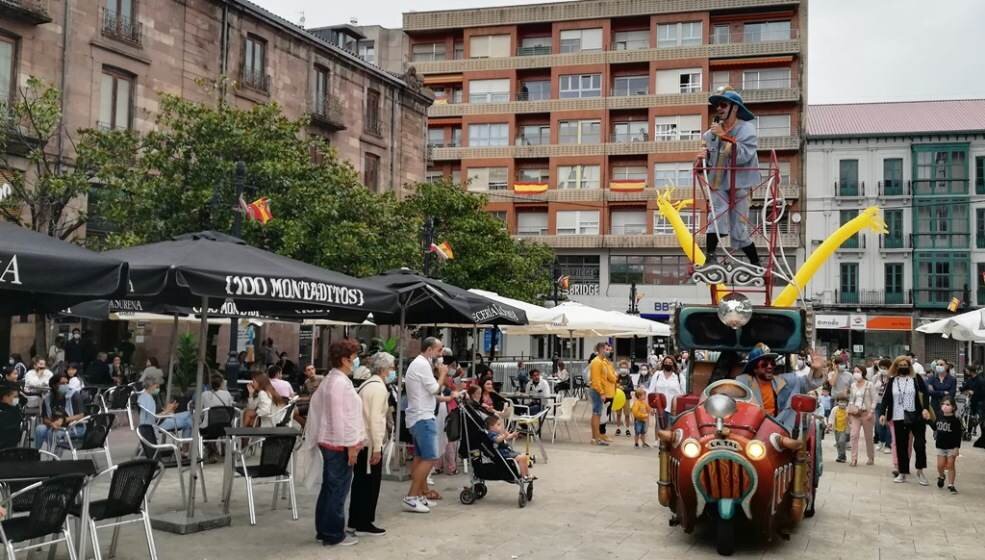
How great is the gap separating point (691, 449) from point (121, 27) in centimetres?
2480

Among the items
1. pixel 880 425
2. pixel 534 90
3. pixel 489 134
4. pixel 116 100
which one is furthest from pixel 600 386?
pixel 534 90

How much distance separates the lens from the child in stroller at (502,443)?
32.6 ft

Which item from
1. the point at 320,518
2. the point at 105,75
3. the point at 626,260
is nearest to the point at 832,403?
the point at 320,518

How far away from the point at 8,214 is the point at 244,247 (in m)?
14.7

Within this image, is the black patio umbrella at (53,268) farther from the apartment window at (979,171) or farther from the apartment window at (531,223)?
the apartment window at (979,171)

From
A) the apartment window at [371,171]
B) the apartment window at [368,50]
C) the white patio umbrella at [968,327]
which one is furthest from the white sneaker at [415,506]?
the apartment window at [368,50]

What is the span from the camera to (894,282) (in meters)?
47.7

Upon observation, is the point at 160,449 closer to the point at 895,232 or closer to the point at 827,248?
the point at 827,248

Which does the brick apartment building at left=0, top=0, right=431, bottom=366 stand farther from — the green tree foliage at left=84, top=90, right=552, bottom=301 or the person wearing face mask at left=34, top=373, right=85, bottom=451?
the person wearing face mask at left=34, top=373, right=85, bottom=451

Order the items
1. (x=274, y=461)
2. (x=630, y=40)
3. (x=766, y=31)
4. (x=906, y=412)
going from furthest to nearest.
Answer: (x=630, y=40)
(x=766, y=31)
(x=906, y=412)
(x=274, y=461)

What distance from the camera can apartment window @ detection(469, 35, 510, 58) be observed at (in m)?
51.9

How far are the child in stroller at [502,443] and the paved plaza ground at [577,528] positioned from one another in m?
0.46

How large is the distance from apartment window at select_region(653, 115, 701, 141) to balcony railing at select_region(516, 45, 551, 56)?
7.97 meters

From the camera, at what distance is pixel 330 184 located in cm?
2438
